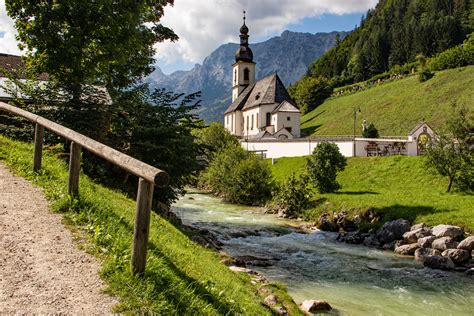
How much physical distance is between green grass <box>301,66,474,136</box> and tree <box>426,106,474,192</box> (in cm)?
2943

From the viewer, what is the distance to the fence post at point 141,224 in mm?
4926

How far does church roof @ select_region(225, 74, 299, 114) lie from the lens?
237 feet

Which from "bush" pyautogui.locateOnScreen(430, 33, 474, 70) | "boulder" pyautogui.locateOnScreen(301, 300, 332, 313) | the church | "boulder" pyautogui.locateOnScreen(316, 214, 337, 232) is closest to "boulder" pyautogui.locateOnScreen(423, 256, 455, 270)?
"boulder" pyautogui.locateOnScreen(301, 300, 332, 313)

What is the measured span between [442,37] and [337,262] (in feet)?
331

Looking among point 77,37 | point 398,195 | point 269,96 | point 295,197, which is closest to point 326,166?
point 295,197

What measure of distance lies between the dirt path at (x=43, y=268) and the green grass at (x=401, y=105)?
53576 mm

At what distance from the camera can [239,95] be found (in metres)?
94.5

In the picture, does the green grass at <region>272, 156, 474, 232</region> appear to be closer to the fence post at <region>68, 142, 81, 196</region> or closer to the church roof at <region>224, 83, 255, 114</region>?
the fence post at <region>68, 142, 81, 196</region>

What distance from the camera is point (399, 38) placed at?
111 m

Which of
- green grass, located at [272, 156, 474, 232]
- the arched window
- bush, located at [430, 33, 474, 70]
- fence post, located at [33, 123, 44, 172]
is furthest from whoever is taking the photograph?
the arched window

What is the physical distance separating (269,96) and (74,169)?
232ft

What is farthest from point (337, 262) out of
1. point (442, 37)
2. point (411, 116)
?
point (442, 37)

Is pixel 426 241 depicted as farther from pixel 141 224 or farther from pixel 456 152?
pixel 141 224

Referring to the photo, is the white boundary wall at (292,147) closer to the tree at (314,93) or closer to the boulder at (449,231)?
the boulder at (449,231)
